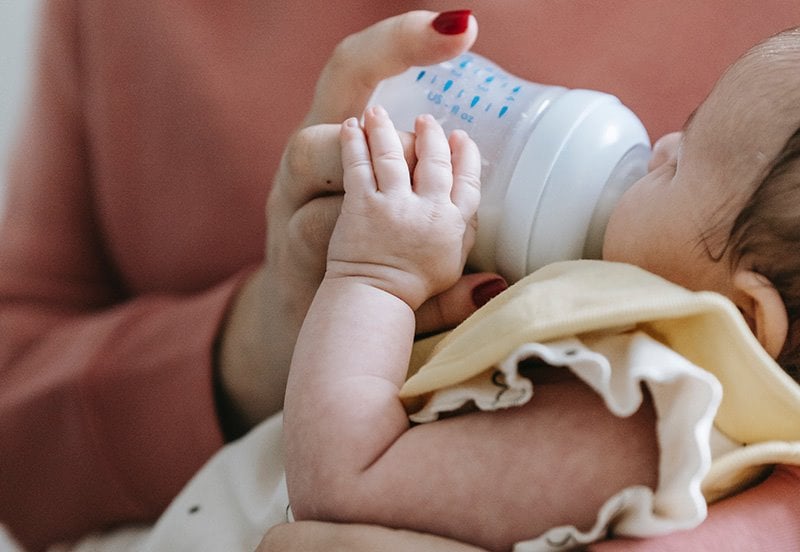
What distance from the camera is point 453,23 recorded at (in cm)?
68

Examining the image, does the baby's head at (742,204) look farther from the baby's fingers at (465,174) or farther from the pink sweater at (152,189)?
the pink sweater at (152,189)

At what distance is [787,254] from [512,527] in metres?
0.25

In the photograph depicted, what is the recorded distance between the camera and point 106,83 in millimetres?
991

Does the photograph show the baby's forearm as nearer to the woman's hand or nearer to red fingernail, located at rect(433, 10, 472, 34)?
the woman's hand

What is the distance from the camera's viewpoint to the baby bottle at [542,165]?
2.16ft

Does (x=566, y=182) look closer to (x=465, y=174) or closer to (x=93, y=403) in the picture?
(x=465, y=174)

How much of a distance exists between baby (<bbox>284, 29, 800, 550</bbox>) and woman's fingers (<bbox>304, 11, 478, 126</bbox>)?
7cm

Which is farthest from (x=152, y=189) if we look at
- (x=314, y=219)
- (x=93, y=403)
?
(x=314, y=219)

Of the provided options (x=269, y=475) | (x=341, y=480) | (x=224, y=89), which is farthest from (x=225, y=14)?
(x=341, y=480)

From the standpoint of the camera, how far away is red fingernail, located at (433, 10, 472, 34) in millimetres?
676

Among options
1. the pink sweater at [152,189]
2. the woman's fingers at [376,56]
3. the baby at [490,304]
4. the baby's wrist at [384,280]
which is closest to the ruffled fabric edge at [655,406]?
the baby at [490,304]

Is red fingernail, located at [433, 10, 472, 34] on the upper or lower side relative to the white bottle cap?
upper

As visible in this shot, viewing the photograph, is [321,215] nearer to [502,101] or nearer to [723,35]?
[502,101]

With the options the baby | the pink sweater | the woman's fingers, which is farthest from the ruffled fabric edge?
the pink sweater
